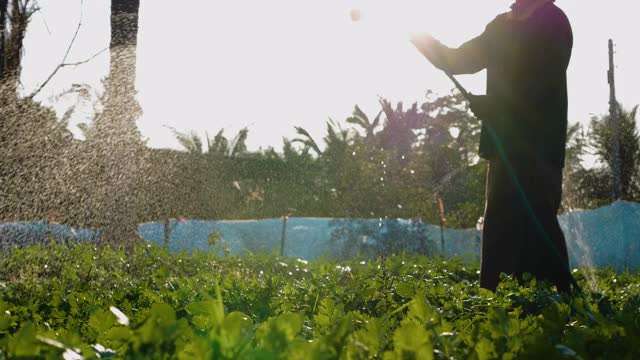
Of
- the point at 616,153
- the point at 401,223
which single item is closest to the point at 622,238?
the point at 401,223

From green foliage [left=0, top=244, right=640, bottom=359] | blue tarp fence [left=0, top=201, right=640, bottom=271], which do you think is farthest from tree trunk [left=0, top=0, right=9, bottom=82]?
green foliage [left=0, top=244, right=640, bottom=359]

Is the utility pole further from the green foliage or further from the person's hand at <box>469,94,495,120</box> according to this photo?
the green foliage

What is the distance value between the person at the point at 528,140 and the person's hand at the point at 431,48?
44cm

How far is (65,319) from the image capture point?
9.41 ft

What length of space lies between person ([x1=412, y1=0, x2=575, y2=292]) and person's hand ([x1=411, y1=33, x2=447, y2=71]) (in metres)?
0.44

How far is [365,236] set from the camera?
1628 centimetres

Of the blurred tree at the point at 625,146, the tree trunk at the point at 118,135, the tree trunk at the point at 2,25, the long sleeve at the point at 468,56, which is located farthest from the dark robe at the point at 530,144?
the blurred tree at the point at 625,146

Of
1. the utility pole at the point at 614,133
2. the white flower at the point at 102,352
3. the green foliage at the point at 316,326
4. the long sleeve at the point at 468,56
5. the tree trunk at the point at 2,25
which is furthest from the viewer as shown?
the utility pole at the point at 614,133

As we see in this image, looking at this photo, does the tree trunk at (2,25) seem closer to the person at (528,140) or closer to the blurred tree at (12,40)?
the blurred tree at (12,40)

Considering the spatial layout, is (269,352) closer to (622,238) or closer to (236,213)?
(622,238)

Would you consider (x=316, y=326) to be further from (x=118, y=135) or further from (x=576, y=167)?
(x=576, y=167)

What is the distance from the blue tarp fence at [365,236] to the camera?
14117 mm

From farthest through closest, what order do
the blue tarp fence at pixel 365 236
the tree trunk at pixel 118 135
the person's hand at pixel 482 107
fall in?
→ 1. the blue tarp fence at pixel 365 236
2. the tree trunk at pixel 118 135
3. the person's hand at pixel 482 107

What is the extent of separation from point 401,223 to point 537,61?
12.0 meters
